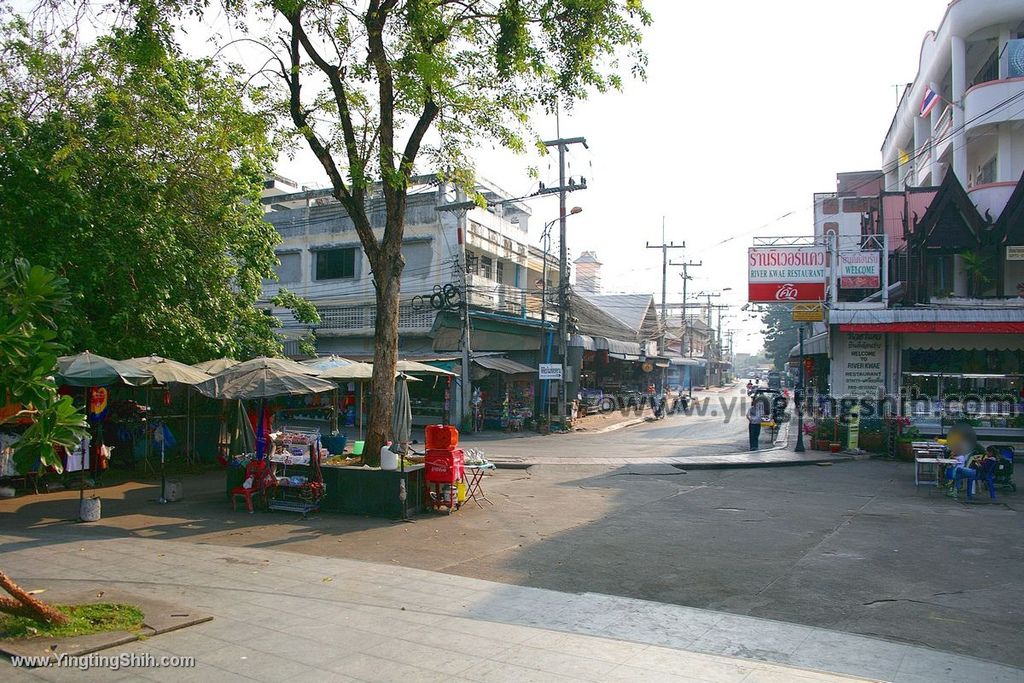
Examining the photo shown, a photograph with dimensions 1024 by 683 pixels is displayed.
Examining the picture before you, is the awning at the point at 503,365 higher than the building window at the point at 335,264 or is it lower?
lower

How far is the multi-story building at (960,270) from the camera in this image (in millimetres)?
22500

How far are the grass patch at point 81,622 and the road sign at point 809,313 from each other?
67.7 feet

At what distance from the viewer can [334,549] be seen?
975 cm

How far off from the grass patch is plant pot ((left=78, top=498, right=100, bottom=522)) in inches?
203

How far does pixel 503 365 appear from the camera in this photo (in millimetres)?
29656

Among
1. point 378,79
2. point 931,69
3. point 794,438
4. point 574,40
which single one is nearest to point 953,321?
point 794,438

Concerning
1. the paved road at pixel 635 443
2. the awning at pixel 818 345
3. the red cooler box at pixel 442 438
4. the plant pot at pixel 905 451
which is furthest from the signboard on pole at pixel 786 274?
the red cooler box at pixel 442 438

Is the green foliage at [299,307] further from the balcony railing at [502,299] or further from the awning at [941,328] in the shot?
the awning at [941,328]

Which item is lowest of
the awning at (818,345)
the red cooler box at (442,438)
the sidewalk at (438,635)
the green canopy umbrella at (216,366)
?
the sidewalk at (438,635)

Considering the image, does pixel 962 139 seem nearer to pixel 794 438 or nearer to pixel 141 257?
pixel 794 438

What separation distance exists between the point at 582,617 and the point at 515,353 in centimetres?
2613

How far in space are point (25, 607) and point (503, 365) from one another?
79.2 feet
